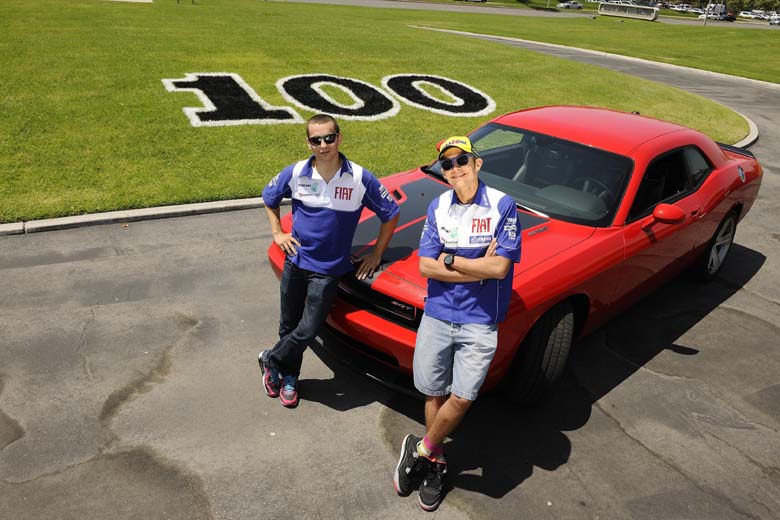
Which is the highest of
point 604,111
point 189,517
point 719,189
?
point 604,111

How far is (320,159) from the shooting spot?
13.0ft

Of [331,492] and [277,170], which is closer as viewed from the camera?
[331,492]

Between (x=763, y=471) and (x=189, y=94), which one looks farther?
(x=189, y=94)

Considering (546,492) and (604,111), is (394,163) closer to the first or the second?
(604,111)

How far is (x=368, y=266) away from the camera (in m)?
4.14

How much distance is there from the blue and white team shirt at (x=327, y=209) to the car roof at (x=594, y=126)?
87.9 inches

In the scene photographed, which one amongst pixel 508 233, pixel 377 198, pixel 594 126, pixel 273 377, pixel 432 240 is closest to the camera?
pixel 508 233

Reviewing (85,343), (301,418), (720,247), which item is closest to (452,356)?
(301,418)

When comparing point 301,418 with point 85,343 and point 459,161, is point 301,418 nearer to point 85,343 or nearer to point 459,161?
point 85,343

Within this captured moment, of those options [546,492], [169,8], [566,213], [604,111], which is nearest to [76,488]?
[546,492]

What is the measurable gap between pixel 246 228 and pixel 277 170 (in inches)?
79.7

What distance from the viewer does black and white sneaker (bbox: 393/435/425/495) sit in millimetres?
3663

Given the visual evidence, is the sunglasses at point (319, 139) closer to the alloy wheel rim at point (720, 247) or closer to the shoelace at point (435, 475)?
the shoelace at point (435, 475)

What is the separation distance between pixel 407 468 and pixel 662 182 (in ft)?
11.0
